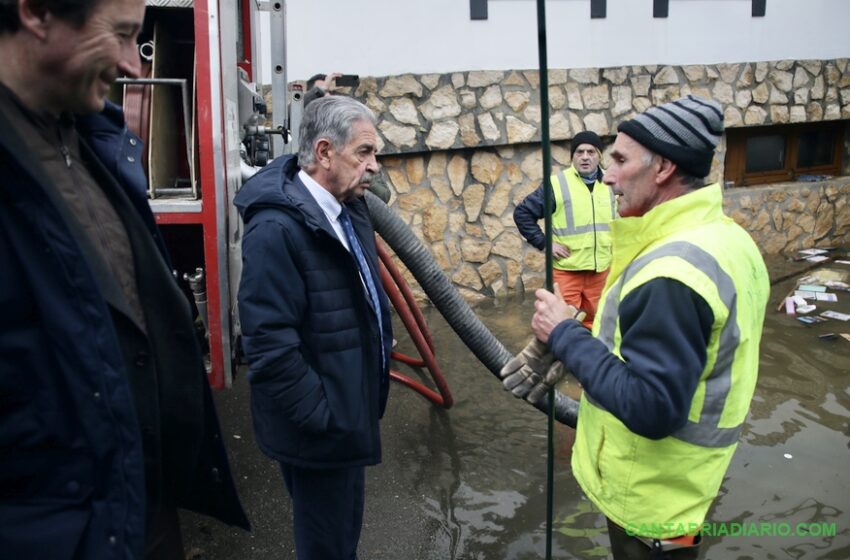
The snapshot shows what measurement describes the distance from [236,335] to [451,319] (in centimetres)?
127

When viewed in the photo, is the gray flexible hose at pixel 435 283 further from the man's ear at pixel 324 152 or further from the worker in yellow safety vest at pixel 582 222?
the man's ear at pixel 324 152

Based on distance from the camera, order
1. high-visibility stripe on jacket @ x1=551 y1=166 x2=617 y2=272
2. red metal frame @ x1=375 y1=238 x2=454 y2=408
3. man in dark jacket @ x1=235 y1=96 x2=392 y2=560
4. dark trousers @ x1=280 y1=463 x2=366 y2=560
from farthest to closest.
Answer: high-visibility stripe on jacket @ x1=551 y1=166 x2=617 y2=272
red metal frame @ x1=375 y1=238 x2=454 y2=408
dark trousers @ x1=280 y1=463 x2=366 y2=560
man in dark jacket @ x1=235 y1=96 x2=392 y2=560

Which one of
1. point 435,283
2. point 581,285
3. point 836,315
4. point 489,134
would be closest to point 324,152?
point 435,283

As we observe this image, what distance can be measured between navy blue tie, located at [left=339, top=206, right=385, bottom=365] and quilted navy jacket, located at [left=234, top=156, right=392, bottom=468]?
66 mm

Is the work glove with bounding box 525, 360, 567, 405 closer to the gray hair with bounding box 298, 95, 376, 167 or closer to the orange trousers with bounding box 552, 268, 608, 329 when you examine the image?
the gray hair with bounding box 298, 95, 376, 167

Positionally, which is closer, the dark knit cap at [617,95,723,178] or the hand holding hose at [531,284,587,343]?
the dark knit cap at [617,95,723,178]

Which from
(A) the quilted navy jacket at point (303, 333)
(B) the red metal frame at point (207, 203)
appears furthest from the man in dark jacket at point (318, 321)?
(B) the red metal frame at point (207, 203)

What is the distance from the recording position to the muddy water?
2953mm

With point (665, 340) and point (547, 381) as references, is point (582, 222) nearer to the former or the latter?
point (547, 381)

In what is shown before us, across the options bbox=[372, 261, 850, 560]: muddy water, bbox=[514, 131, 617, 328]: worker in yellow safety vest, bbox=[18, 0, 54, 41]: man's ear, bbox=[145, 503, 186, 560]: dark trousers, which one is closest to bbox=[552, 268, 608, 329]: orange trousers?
bbox=[514, 131, 617, 328]: worker in yellow safety vest

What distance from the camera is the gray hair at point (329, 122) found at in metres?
2.18

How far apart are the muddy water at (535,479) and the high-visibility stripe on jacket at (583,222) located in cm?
103

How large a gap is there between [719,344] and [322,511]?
4.21 ft

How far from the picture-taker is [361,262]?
226 centimetres
